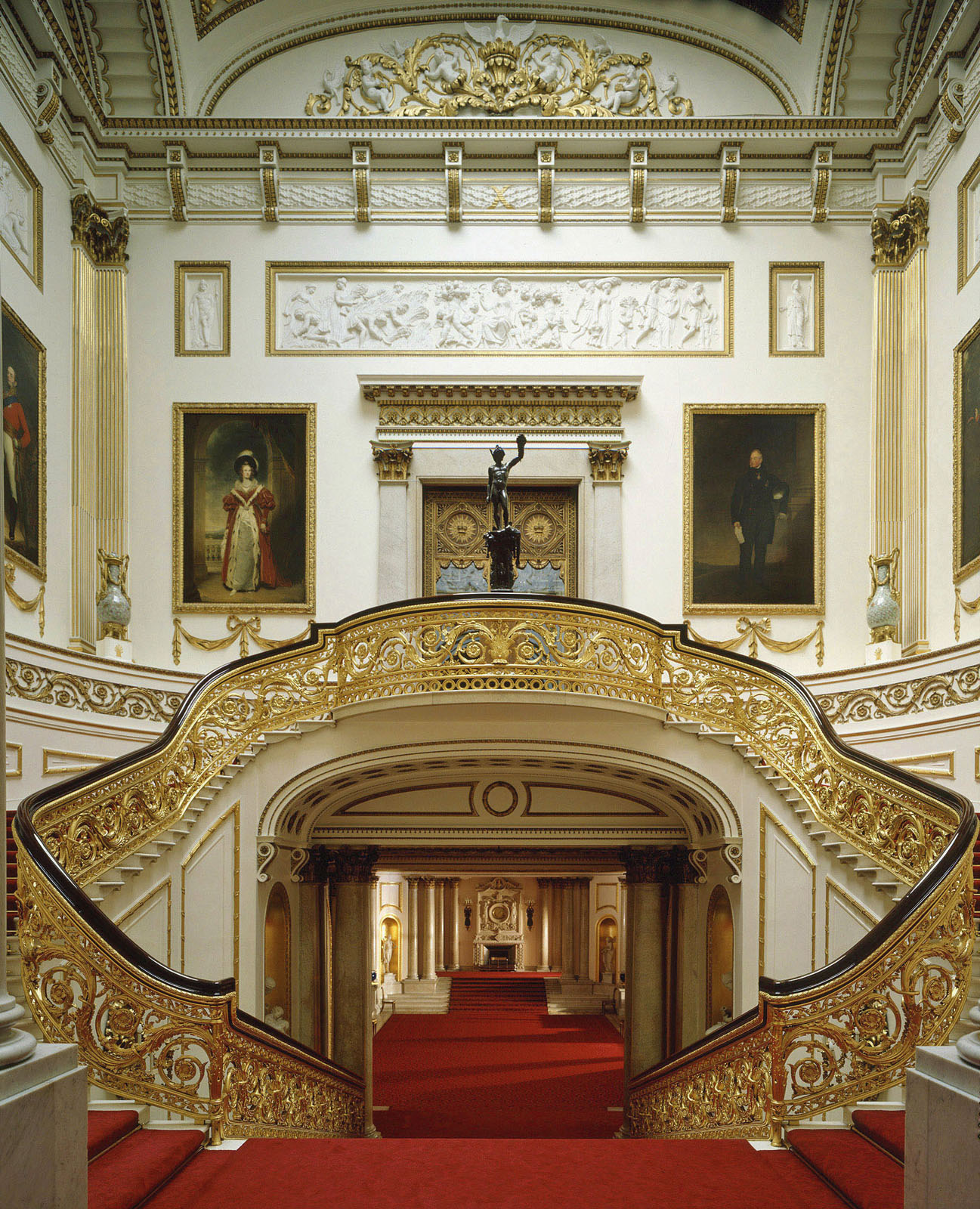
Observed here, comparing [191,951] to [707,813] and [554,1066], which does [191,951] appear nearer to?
[707,813]

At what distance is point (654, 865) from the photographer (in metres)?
12.2

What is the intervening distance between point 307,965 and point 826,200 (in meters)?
11.3

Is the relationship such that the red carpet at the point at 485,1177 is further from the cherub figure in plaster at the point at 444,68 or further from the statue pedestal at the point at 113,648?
the cherub figure in plaster at the point at 444,68

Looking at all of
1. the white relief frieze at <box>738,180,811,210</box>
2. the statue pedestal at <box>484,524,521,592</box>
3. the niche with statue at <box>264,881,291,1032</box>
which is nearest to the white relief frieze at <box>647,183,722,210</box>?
the white relief frieze at <box>738,180,811,210</box>

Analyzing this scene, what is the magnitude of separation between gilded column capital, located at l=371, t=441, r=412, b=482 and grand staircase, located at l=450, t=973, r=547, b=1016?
14.1m

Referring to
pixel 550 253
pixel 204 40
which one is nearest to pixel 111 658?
pixel 550 253

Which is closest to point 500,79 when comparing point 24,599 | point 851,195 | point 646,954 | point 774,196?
point 774,196

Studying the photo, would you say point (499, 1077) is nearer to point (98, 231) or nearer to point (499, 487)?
point (499, 487)

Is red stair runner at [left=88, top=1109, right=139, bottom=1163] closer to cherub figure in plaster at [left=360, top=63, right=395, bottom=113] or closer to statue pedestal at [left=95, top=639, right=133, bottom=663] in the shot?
Result: statue pedestal at [left=95, top=639, right=133, bottom=663]

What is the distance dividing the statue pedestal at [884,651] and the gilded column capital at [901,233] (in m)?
4.70

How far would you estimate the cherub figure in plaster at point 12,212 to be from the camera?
33.4ft

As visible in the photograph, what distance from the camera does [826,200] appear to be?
41.7ft

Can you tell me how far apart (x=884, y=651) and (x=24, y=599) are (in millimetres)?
9299

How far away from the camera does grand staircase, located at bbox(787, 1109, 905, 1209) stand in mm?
3969
